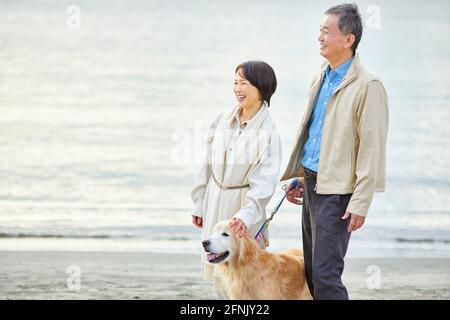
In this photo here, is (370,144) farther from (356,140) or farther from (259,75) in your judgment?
(259,75)

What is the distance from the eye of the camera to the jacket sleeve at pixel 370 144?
4156 millimetres

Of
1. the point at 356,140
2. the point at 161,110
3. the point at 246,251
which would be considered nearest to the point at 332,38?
the point at 356,140

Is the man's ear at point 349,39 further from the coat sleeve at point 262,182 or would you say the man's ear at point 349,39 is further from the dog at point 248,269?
the dog at point 248,269

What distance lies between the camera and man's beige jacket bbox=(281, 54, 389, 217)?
13.7ft

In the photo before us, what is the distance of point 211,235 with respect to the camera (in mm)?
4461

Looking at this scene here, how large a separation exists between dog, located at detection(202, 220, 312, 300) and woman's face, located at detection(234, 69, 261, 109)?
579mm

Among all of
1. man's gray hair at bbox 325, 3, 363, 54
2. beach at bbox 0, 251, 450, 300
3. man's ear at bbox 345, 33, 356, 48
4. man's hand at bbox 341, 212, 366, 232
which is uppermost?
man's gray hair at bbox 325, 3, 363, 54

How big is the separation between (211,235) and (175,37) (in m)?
14.6

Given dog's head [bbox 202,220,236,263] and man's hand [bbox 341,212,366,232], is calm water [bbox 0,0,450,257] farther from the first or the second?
man's hand [bbox 341,212,366,232]

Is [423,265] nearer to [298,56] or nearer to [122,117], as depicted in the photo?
[122,117]

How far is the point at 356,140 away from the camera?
13.9ft

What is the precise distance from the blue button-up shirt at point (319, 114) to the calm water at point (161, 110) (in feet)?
13.5

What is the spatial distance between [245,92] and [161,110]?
10.8m

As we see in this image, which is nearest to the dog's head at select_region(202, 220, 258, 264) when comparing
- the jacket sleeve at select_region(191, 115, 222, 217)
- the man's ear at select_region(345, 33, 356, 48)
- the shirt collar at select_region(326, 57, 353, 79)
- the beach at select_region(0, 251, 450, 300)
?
the jacket sleeve at select_region(191, 115, 222, 217)
